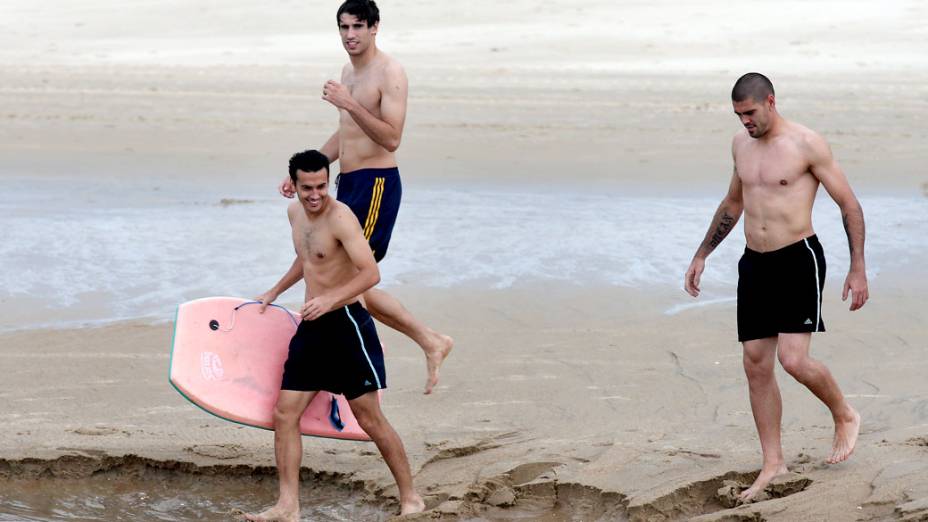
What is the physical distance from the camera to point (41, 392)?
23.0ft

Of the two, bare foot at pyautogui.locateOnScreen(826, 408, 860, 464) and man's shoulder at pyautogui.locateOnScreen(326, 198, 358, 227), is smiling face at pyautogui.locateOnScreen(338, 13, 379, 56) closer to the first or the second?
man's shoulder at pyautogui.locateOnScreen(326, 198, 358, 227)

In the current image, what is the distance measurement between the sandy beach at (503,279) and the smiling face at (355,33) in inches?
73.9

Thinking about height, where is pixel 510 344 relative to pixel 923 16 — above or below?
below

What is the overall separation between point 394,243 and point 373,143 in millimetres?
4702

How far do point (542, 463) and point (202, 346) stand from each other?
63.7 inches

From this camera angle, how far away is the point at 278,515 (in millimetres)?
5453

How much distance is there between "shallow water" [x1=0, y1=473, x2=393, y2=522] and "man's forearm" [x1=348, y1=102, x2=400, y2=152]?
5.40 ft

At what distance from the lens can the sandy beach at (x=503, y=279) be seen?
595 centimetres

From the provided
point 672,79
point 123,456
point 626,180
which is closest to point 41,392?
point 123,456

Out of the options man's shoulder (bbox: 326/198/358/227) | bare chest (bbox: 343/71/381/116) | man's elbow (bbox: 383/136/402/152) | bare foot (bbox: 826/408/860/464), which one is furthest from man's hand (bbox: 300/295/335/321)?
bare foot (bbox: 826/408/860/464)

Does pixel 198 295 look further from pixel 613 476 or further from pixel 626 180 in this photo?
pixel 626 180

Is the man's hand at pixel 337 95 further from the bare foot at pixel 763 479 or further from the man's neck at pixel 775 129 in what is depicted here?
the bare foot at pixel 763 479

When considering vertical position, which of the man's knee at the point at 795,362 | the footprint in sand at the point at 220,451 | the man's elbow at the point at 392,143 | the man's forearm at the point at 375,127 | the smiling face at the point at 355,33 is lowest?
the footprint in sand at the point at 220,451

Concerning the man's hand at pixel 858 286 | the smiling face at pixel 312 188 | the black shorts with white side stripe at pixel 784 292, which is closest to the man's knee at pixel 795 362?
the black shorts with white side stripe at pixel 784 292
